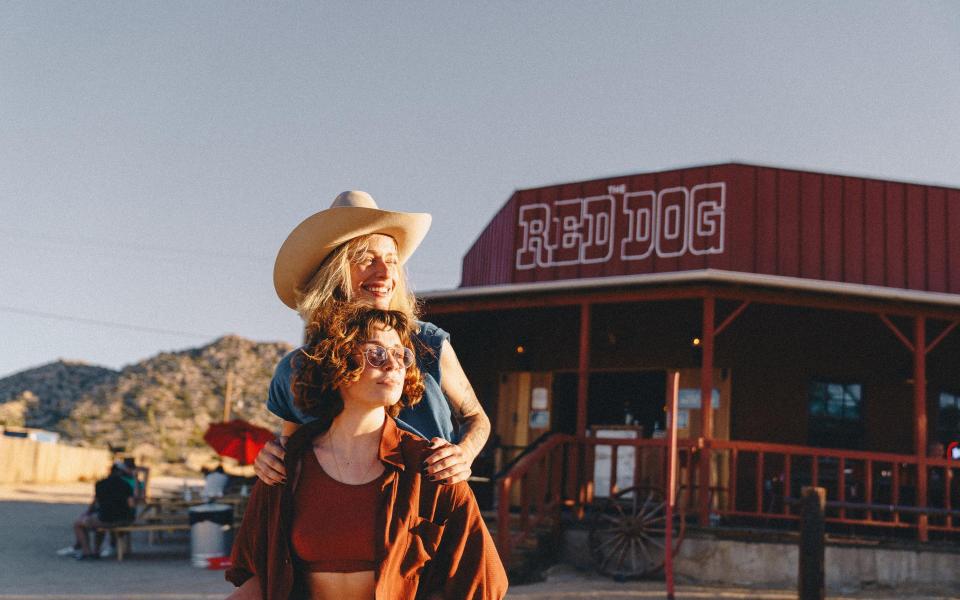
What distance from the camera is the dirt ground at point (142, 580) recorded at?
28.8ft

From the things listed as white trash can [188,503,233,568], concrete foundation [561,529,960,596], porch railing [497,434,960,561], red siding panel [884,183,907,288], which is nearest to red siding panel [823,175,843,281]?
red siding panel [884,183,907,288]

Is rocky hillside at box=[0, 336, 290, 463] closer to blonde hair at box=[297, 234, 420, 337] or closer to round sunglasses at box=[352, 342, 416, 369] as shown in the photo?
blonde hair at box=[297, 234, 420, 337]

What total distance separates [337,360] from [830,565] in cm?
837

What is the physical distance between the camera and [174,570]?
1131 centimetres

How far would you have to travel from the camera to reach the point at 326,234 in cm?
295

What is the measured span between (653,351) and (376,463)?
10.6 meters

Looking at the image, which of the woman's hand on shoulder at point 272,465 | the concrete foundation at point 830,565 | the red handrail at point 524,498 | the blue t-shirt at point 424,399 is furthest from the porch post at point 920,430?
the woman's hand on shoulder at point 272,465

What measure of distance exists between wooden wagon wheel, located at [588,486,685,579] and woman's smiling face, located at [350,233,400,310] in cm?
718

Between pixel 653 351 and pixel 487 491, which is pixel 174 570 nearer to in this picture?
pixel 487 491

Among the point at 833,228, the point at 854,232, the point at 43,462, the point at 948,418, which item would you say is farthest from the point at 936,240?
the point at 43,462

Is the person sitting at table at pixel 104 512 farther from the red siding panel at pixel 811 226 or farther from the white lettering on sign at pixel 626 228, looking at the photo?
the red siding panel at pixel 811 226

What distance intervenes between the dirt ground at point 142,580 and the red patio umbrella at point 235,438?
154 centimetres

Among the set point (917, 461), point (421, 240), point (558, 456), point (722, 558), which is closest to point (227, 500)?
point (558, 456)

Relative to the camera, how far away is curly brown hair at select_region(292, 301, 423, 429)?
8.16 feet
